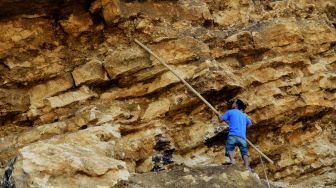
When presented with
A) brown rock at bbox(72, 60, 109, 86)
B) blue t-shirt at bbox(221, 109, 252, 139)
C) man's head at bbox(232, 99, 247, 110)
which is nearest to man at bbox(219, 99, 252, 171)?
blue t-shirt at bbox(221, 109, 252, 139)

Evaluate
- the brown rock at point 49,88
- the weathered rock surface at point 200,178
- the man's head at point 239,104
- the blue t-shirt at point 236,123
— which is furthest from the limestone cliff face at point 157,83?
the weathered rock surface at point 200,178

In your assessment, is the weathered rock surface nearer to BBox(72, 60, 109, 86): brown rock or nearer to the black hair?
the black hair

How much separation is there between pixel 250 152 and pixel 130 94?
10.2 ft

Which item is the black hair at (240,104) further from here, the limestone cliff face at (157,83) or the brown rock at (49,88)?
the brown rock at (49,88)

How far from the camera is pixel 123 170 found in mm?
8008

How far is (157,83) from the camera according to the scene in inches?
428

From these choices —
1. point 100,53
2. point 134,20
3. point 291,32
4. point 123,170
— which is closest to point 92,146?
point 123,170

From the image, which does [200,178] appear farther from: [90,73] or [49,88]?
[49,88]

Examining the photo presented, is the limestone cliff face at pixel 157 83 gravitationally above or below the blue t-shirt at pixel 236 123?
above

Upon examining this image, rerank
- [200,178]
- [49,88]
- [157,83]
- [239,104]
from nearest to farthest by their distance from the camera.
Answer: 1. [200,178]
2. [239,104]
3. [49,88]
4. [157,83]

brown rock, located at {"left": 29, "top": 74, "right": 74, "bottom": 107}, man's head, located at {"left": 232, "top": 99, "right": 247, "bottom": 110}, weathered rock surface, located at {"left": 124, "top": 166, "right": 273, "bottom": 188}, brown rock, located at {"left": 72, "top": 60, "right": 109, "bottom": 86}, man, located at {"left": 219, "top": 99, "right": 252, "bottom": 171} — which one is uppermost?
brown rock, located at {"left": 72, "top": 60, "right": 109, "bottom": 86}

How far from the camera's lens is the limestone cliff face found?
33.5 feet

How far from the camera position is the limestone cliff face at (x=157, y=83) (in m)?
10.2

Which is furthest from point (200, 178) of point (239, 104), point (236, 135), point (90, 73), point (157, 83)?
point (90, 73)
